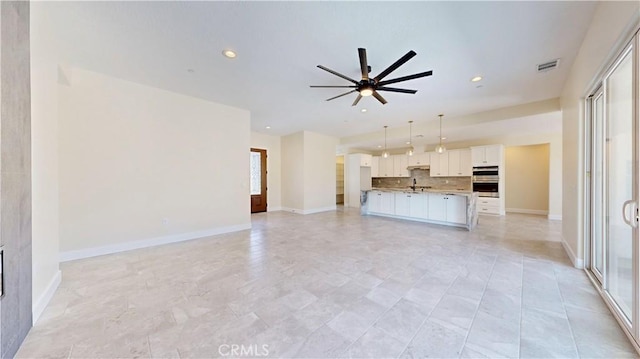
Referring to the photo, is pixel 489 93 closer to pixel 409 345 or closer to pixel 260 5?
pixel 260 5

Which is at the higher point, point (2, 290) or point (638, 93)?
point (638, 93)

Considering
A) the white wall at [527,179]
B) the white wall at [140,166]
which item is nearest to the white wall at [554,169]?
the white wall at [527,179]

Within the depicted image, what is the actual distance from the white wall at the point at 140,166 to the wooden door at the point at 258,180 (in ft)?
8.24

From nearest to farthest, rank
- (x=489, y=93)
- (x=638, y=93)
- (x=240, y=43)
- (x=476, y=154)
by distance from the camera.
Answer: (x=638, y=93)
(x=240, y=43)
(x=489, y=93)
(x=476, y=154)

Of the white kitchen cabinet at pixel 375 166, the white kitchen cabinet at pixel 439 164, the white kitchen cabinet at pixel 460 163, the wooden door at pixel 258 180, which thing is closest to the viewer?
the wooden door at pixel 258 180

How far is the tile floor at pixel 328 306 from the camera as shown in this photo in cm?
162

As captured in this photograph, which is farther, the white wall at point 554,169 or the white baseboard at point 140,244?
the white wall at point 554,169

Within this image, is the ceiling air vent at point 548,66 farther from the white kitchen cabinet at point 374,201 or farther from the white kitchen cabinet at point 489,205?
the white kitchen cabinet at point 489,205

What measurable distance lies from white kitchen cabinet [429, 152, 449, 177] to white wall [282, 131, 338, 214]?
3.74 m

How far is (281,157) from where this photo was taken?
332 inches

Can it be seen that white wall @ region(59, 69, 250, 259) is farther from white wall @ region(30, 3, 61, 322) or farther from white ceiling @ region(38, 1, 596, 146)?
white wall @ region(30, 3, 61, 322)

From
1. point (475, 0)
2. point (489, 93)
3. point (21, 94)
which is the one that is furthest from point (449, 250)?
point (21, 94)

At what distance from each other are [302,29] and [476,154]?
24.9 feet

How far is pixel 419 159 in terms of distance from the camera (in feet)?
29.4
